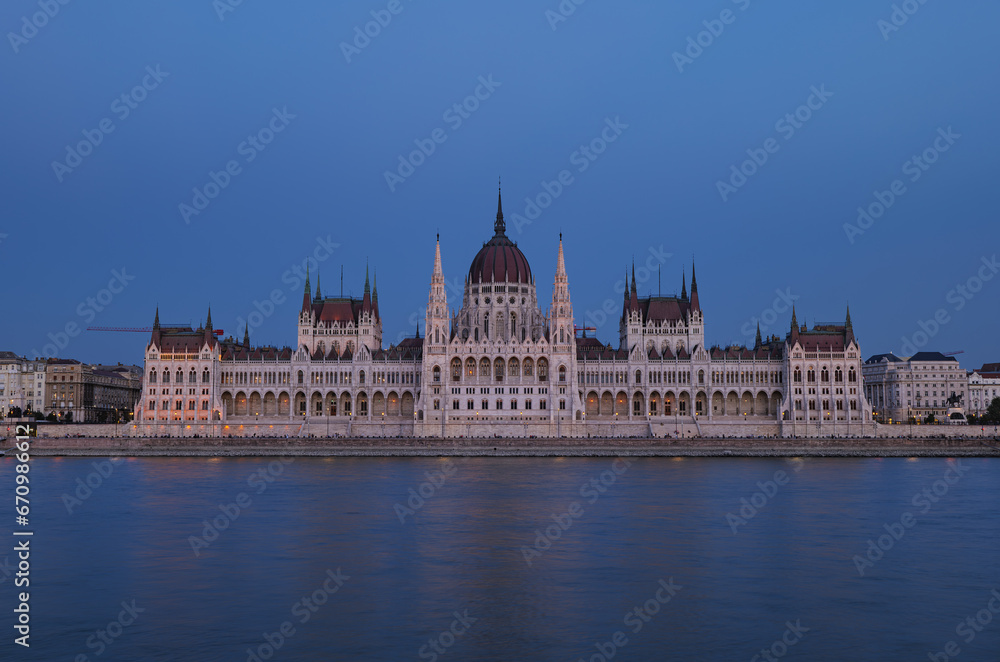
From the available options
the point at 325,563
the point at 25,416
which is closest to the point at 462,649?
the point at 325,563

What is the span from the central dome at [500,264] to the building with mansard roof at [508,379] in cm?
18

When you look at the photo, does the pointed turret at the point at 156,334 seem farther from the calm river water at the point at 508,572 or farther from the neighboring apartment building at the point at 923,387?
the neighboring apartment building at the point at 923,387

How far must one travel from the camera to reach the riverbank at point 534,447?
101625 mm

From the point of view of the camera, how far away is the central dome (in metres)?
128

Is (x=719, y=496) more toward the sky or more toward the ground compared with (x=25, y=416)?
more toward the ground

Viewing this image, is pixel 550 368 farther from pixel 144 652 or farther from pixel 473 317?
pixel 144 652

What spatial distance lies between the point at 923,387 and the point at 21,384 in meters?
128

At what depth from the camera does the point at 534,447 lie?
103 metres

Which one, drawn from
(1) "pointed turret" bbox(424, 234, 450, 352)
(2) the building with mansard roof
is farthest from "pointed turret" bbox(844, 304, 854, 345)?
(1) "pointed turret" bbox(424, 234, 450, 352)

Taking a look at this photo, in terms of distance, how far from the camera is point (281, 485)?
67562mm

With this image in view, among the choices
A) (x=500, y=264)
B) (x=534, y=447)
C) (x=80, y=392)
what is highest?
(x=500, y=264)

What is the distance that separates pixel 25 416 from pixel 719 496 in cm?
10189

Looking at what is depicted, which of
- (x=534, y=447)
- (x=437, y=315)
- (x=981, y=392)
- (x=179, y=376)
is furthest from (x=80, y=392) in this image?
(x=981, y=392)

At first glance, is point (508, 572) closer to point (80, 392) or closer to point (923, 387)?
point (80, 392)
